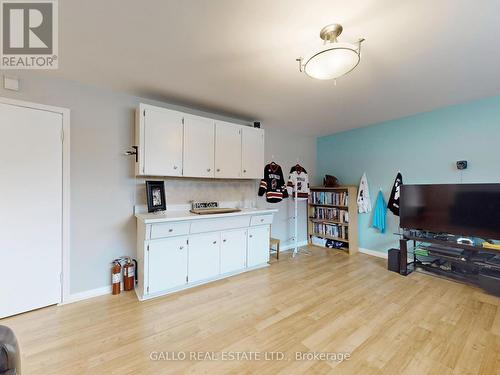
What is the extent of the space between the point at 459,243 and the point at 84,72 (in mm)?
4705

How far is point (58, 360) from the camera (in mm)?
1562

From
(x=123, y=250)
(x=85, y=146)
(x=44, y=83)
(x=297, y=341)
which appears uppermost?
(x=44, y=83)

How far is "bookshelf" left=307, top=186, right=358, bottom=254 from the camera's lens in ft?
13.3

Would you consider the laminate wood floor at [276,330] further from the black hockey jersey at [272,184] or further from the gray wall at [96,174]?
the black hockey jersey at [272,184]

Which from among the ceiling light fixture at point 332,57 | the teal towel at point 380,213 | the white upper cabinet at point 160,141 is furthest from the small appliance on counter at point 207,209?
the teal towel at point 380,213

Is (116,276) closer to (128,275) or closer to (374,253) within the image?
(128,275)

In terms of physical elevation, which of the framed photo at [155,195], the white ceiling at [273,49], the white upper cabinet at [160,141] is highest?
the white ceiling at [273,49]

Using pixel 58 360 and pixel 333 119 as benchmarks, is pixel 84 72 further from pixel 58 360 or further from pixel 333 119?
pixel 333 119

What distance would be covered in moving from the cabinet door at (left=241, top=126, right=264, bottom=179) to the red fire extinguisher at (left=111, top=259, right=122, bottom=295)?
6.49 ft

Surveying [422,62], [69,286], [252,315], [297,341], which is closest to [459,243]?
[422,62]

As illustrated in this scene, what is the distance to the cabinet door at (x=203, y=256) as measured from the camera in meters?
2.67

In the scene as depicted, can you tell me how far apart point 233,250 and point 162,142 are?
1.70m

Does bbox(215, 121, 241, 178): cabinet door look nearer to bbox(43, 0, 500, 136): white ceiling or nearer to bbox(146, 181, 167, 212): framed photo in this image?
bbox(43, 0, 500, 136): white ceiling

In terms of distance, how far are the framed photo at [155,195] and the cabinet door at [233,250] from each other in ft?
2.87
